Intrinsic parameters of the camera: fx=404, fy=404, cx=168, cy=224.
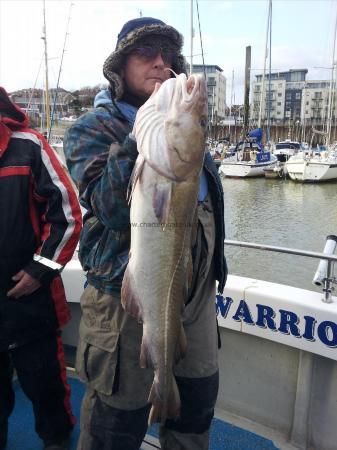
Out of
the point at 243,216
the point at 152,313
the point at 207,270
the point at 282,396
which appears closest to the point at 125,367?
the point at 152,313

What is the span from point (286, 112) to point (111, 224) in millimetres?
111246

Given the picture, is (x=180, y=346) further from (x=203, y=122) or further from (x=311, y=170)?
(x=311, y=170)

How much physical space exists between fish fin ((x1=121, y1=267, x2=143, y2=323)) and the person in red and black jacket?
0.83 m

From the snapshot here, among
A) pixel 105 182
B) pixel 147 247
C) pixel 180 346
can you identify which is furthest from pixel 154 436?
pixel 105 182

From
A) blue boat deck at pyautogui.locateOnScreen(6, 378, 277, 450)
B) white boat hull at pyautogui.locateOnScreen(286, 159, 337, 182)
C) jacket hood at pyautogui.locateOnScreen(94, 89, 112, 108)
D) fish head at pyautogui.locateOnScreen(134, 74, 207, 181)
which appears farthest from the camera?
white boat hull at pyautogui.locateOnScreen(286, 159, 337, 182)

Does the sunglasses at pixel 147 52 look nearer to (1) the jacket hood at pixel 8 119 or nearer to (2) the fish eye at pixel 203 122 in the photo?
(2) the fish eye at pixel 203 122

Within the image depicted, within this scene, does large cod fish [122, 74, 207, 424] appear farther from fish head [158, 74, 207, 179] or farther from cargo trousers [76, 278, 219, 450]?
cargo trousers [76, 278, 219, 450]

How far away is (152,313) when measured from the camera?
1614mm

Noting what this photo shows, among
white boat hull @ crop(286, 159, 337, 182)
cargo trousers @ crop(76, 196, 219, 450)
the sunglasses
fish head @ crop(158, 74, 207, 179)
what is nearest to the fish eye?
fish head @ crop(158, 74, 207, 179)

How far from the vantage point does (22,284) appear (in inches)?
88.3

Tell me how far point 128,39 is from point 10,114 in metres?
0.91

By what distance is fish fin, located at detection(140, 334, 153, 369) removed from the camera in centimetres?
166

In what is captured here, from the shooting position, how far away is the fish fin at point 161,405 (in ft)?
5.56

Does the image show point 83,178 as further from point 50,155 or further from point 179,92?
point 50,155
